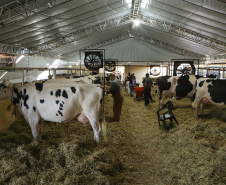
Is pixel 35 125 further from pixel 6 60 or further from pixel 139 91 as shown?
pixel 6 60

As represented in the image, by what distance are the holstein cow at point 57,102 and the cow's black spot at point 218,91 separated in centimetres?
448

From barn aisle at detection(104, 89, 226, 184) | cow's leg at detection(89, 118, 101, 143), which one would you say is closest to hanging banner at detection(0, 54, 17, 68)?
barn aisle at detection(104, 89, 226, 184)

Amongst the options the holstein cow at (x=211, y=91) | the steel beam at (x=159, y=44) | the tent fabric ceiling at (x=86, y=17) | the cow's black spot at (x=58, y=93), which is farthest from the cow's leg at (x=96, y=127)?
the steel beam at (x=159, y=44)

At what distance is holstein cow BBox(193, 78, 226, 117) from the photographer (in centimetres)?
606

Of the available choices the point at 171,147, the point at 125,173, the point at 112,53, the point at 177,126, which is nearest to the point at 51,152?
the point at 125,173

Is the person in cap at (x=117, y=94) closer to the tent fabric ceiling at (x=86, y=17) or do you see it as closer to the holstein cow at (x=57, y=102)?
the holstein cow at (x=57, y=102)

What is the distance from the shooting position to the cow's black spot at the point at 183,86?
7.56 m

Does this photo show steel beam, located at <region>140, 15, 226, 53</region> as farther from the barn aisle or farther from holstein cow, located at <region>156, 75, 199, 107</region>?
the barn aisle

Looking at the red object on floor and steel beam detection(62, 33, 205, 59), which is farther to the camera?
steel beam detection(62, 33, 205, 59)

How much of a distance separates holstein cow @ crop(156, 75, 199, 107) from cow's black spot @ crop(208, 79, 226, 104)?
1254mm

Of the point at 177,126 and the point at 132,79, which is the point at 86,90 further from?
the point at 132,79

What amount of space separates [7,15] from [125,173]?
9.99 meters

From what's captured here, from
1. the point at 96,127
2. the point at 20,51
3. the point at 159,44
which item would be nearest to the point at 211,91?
the point at 96,127

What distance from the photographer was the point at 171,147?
167 inches
